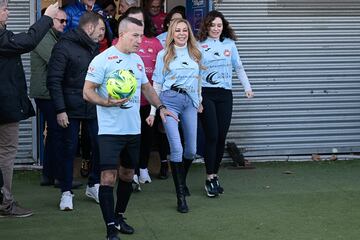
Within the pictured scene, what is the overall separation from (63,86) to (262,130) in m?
3.17

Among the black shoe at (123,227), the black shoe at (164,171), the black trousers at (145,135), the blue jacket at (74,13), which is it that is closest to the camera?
the black shoe at (123,227)

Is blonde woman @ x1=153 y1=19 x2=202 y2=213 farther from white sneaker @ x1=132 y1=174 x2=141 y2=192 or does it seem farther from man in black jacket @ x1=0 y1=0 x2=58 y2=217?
man in black jacket @ x1=0 y1=0 x2=58 y2=217

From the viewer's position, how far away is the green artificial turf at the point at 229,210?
633cm

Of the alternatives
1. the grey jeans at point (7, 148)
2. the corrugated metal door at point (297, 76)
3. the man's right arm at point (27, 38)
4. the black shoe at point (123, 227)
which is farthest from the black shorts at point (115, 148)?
the corrugated metal door at point (297, 76)

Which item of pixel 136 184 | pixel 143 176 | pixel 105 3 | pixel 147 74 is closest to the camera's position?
pixel 136 184

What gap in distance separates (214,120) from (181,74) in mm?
678

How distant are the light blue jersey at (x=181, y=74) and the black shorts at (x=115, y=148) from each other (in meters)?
1.26

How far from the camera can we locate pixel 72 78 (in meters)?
7.11

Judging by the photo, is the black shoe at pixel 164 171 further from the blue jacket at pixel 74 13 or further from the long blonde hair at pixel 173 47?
the blue jacket at pixel 74 13

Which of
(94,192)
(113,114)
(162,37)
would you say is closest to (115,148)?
(113,114)

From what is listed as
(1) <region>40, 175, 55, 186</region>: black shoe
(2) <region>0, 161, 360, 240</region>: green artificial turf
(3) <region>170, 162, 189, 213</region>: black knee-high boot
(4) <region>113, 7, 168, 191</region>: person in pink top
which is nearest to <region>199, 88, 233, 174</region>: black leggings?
(2) <region>0, 161, 360, 240</region>: green artificial turf

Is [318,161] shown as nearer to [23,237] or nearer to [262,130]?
[262,130]

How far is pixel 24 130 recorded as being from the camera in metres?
8.86

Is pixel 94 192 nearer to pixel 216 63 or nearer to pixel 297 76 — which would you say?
pixel 216 63
